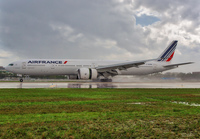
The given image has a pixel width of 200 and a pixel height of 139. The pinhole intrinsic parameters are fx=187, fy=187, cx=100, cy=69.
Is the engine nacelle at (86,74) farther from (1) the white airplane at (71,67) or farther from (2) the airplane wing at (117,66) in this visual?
(2) the airplane wing at (117,66)

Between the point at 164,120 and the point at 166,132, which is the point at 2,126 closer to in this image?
the point at 166,132

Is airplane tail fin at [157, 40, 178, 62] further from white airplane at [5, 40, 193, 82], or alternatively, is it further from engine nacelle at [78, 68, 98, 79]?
engine nacelle at [78, 68, 98, 79]

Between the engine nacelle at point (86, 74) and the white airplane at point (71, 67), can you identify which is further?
the white airplane at point (71, 67)

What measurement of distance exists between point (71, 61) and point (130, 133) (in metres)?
28.8

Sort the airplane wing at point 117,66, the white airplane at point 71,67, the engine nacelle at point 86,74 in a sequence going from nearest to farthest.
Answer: the engine nacelle at point 86,74, the white airplane at point 71,67, the airplane wing at point 117,66

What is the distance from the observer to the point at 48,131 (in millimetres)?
4105

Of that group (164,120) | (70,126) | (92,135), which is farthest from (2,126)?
(164,120)

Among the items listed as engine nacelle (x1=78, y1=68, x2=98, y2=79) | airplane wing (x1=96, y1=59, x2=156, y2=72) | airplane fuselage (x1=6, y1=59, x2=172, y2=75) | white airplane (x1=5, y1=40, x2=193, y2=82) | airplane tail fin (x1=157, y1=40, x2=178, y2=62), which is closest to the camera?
engine nacelle (x1=78, y1=68, x2=98, y2=79)

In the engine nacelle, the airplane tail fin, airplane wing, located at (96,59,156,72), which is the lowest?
the engine nacelle

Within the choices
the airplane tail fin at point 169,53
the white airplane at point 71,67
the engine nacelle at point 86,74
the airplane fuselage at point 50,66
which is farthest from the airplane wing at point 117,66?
the airplane tail fin at point 169,53

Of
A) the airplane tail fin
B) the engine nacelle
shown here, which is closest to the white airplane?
the engine nacelle

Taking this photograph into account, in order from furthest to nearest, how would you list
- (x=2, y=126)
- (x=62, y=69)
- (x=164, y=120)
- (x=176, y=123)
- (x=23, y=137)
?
(x=62, y=69), (x=164, y=120), (x=176, y=123), (x=2, y=126), (x=23, y=137)

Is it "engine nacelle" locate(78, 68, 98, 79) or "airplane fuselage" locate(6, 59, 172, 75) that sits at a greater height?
"airplane fuselage" locate(6, 59, 172, 75)

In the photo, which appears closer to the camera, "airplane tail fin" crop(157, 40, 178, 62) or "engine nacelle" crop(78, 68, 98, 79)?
"engine nacelle" crop(78, 68, 98, 79)
